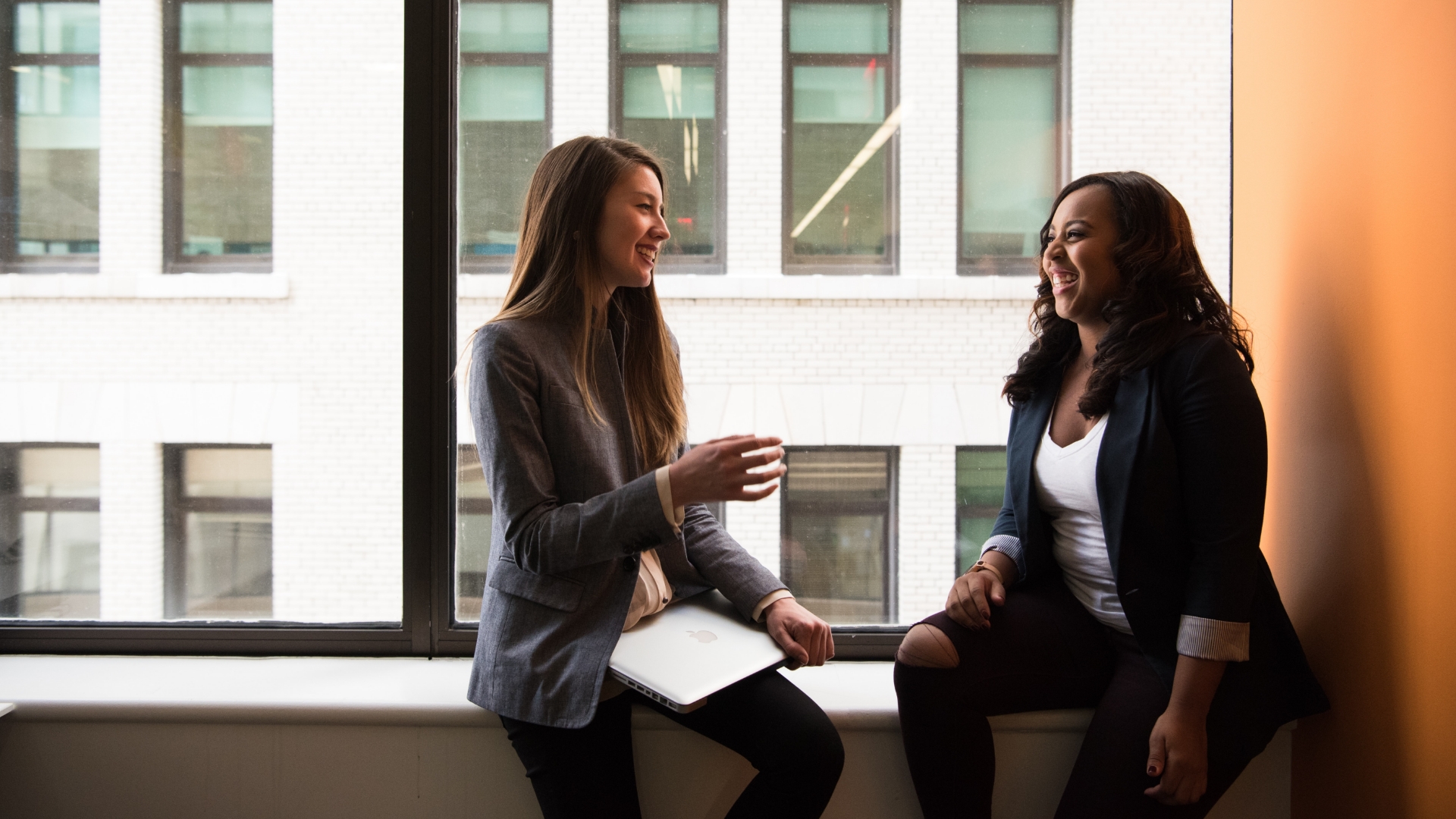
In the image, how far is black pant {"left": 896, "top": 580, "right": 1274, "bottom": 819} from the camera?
1.40m

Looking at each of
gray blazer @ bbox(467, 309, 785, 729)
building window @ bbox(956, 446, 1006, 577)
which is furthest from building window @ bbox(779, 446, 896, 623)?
gray blazer @ bbox(467, 309, 785, 729)

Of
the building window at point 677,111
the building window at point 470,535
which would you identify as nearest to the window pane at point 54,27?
the building window at point 677,111

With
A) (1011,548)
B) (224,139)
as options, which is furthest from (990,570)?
(224,139)

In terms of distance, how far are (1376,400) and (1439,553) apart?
0.29 meters

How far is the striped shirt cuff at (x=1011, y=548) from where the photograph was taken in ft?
5.21

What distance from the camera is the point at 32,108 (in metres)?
2.12

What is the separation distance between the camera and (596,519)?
1.33 metres

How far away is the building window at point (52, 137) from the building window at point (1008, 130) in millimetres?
2289

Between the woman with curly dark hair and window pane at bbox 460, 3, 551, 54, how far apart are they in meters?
1.39

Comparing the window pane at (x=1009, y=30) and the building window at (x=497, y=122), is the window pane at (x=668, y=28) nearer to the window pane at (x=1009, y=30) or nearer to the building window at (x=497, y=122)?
the building window at (x=497, y=122)

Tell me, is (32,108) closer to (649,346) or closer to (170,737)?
(170,737)

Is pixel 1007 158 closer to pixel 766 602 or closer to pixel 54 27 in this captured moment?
pixel 766 602

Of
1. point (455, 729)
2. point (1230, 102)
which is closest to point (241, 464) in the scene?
point (455, 729)

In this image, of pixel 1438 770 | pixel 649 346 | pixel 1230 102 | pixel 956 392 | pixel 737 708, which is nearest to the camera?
pixel 1438 770
